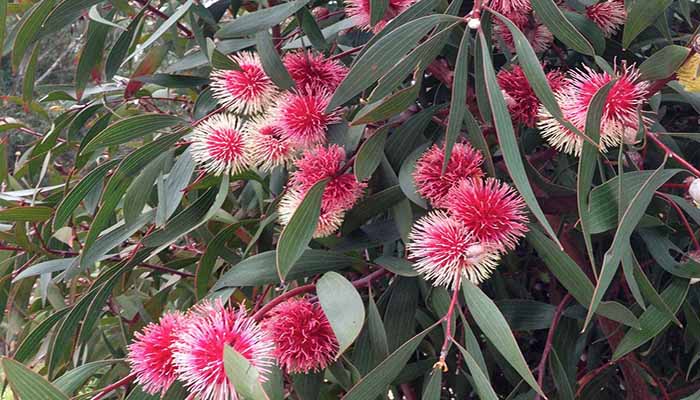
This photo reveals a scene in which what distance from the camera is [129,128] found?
667 millimetres

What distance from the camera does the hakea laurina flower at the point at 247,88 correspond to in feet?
1.99

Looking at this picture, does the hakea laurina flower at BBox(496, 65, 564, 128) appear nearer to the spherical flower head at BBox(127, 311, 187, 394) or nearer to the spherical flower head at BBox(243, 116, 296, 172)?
the spherical flower head at BBox(243, 116, 296, 172)

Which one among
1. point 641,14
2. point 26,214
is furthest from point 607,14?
point 26,214

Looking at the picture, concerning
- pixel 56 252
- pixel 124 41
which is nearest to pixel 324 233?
pixel 124 41

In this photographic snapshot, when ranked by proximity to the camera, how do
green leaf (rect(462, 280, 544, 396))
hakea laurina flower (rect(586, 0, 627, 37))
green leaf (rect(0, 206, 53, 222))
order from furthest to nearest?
green leaf (rect(0, 206, 53, 222))
hakea laurina flower (rect(586, 0, 627, 37))
green leaf (rect(462, 280, 544, 396))

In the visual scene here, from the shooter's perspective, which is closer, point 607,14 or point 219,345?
point 219,345

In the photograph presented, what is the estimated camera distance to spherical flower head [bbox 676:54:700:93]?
0.54 m

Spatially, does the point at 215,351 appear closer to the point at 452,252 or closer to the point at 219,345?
the point at 219,345

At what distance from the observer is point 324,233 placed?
22.2 inches

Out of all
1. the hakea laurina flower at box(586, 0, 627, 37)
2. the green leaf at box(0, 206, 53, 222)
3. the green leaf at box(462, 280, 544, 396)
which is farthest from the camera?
the green leaf at box(0, 206, 53, 222)

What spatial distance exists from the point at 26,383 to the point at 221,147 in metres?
0.25

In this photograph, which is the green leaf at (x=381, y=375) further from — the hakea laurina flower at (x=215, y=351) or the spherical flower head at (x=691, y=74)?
the spherical flower head at (x=691, y=74)

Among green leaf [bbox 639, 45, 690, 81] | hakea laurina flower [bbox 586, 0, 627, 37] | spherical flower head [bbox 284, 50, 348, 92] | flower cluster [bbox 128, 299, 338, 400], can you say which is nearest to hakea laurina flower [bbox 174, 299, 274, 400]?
flower cluster [bbox 128, 299, 338, 400]

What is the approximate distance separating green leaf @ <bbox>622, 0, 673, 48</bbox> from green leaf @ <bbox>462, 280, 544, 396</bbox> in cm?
26
